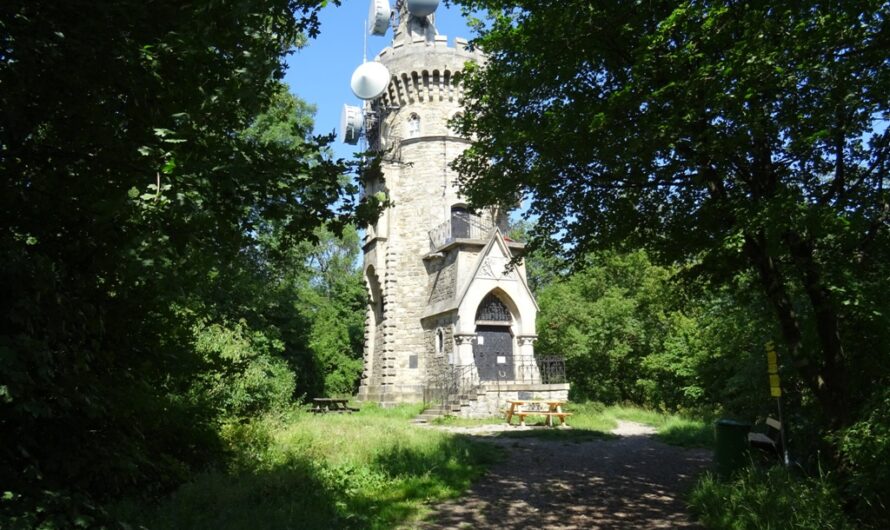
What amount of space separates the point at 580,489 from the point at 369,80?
20631mm

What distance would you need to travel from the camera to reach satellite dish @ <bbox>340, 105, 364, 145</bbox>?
95.0 feet

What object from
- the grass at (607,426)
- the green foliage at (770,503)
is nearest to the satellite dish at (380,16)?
the grass at (607,426)

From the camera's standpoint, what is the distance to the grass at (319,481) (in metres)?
6.35

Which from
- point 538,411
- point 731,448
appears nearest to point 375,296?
point 538,411

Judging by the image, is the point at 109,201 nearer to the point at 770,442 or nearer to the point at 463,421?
the point at 770,442

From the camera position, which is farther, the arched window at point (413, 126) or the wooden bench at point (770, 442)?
the arched window at point (413, 126)

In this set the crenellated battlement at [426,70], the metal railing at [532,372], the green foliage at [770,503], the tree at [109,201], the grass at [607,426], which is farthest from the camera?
the crenellated battlement at [426,70]

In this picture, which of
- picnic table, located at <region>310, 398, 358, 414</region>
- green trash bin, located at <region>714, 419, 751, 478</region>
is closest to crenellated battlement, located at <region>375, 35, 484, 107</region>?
picnic table, located at <region>310, 398, 358, 414</region>

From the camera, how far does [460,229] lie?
2505 cm

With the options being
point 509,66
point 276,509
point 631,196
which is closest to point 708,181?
point 631,196

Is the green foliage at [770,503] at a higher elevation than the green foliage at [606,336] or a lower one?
lower

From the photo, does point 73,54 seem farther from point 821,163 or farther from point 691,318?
point 691,318

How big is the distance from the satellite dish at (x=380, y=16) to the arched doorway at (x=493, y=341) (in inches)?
494

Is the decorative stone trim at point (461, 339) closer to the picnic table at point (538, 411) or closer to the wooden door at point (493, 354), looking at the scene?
the wooden door at point (493, 354)
